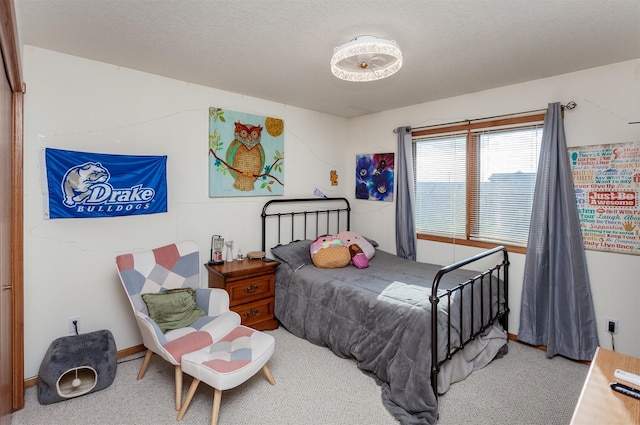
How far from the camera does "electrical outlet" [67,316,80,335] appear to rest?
2576 millimetres

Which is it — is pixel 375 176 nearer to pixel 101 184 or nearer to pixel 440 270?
pixel 440 270

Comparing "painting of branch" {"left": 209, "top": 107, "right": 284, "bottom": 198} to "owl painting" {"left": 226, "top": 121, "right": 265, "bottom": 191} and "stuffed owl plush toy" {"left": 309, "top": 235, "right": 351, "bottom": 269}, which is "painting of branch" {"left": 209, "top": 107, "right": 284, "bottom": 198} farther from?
"stuffed owl plush toy" {"left": 309, "top": 235, "right": 351, "bottom": 269}

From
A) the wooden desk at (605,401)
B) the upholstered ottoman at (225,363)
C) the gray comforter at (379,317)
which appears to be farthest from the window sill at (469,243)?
the upholstered ottoman at (225,363)

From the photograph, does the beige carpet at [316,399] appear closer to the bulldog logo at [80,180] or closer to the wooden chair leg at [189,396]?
the wooden chair leg at [189,396]

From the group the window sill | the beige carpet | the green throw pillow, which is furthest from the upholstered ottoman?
the window sill

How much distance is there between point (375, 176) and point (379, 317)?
2.20 metres

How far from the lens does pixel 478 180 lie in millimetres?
3445

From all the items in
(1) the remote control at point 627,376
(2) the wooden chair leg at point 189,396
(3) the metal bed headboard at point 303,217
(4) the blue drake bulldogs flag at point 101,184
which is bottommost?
(2) the wooden chair leg at point 189,396

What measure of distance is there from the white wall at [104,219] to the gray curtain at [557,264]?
2755 mm

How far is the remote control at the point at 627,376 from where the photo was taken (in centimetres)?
137

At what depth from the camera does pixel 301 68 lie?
8.99ft

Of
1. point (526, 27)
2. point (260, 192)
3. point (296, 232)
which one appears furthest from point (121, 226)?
point (526, 27)

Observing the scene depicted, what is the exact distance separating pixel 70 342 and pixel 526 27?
3.67 m

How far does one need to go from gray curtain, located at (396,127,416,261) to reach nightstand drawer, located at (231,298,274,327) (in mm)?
1652
